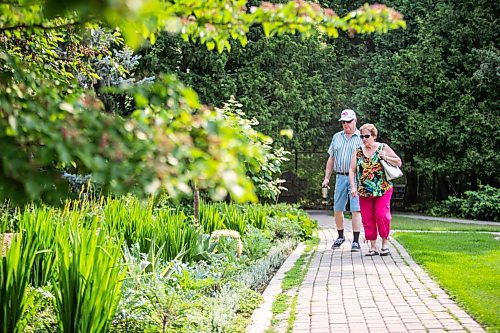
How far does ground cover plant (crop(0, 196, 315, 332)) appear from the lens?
13.3 ft

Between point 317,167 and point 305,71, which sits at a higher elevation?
point 305,71

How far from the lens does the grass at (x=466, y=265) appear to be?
581 cm

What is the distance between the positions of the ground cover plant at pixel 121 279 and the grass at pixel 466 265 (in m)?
1.88

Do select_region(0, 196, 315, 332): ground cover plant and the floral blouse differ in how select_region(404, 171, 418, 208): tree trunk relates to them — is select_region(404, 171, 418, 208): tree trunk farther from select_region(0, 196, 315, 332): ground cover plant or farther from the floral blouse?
select_region(0, 196, 315, 332): ground cover plant

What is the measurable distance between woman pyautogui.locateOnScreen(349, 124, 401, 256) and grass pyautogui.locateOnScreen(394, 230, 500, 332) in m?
0.63

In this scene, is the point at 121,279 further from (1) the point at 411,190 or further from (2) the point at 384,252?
(1) the point at 411,190

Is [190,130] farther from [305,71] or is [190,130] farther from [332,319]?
[305,71]

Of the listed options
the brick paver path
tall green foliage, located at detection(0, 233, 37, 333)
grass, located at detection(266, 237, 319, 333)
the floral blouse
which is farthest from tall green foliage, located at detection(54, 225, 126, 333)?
the floral blouse

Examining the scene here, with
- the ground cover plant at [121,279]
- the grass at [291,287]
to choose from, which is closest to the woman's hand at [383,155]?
the grass at [291,287]

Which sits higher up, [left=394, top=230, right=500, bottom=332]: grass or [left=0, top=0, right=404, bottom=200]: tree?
[left=0, top=0, right=404, bottom=200]: tree

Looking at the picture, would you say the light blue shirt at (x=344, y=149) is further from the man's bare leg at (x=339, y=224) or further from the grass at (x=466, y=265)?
the grass at (x=466, y=265)

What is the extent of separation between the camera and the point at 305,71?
947 inches

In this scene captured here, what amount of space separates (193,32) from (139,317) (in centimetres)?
233

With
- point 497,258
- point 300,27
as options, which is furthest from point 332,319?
point 497,258
